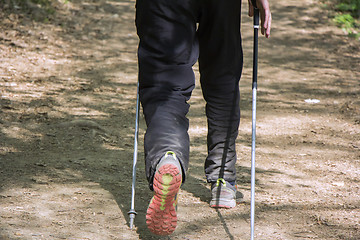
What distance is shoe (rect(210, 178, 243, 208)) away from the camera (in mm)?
3424

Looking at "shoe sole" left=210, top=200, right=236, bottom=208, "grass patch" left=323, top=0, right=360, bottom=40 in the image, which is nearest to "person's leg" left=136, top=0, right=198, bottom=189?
"shoe sole" left=210, top=200, right=236, bottom=208

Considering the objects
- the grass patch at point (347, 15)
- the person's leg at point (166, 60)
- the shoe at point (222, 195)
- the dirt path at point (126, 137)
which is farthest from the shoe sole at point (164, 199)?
the grass patch at point (347, 15)

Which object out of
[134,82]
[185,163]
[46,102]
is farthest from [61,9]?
[185,163]

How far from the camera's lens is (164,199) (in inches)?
97.1

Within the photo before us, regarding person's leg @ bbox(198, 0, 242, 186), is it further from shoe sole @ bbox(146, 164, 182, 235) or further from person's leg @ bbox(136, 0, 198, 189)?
Answer: shoe sole @ bbox(146, 164, 182, 235)

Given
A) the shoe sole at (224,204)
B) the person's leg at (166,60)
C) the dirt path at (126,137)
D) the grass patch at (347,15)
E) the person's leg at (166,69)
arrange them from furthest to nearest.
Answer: the grass patch at (347,15) → the shoe sole at (224,204) → the dirt path at (126,137) → the person's leg at (166,60) → the person's leg at (166,69)

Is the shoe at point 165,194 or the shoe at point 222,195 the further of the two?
the shoe at point 222,195

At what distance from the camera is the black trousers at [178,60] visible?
261cm

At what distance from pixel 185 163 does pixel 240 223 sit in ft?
2.92

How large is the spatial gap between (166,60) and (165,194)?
2.40ft

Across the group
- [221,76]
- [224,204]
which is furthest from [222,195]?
[221,76]

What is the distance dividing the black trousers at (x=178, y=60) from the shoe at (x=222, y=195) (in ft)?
1.88

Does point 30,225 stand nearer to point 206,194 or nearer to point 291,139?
point 206,194

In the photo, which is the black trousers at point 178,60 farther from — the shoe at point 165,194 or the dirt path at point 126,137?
the dirt path at point 126,137
